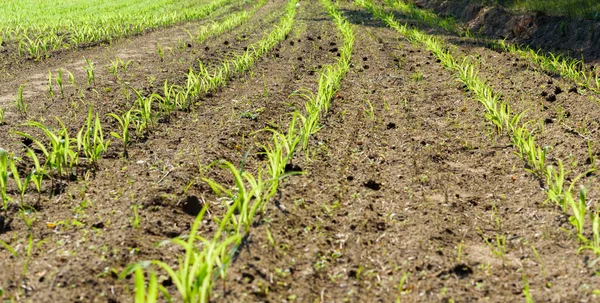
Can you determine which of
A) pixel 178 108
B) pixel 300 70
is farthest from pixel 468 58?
pixel 178 108

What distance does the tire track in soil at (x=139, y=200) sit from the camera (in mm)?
1962

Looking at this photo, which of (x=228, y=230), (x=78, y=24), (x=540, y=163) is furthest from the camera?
(x=78, y=24)

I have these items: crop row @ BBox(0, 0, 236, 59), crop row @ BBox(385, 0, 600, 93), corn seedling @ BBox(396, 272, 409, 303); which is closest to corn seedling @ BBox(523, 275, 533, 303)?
corn seedling @ BBox(396, 272, 409, 303)

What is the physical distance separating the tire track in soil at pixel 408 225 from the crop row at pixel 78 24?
15.9 feet

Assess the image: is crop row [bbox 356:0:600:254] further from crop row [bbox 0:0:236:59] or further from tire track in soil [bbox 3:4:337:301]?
crop row [bbox 0:0:236:59]

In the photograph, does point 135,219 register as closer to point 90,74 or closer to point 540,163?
point 540,163

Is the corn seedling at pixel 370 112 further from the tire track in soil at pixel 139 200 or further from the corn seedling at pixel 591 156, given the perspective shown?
the corn seedling at pixel 591 156

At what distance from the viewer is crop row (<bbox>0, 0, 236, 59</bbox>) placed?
24.0ft

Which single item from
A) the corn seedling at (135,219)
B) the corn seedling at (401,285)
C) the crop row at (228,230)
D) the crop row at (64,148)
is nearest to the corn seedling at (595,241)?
the corn seedling at (401,285)

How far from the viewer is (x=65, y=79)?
526cm

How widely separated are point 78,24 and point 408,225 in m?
9.15

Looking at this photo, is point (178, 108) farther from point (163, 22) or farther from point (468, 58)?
point (163, 22)

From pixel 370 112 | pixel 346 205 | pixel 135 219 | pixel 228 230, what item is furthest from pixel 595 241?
pixel 370 112

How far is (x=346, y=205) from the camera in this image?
263 centimetres
